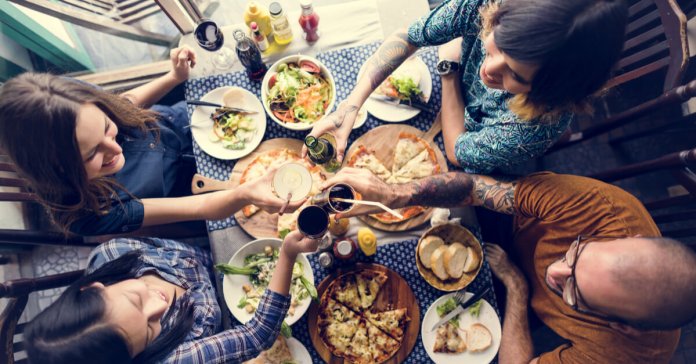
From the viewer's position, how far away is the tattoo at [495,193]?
1.97 m

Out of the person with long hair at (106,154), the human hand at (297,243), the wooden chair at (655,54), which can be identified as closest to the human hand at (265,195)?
the person with long hair at (106,154)

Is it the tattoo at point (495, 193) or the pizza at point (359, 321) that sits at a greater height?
the tattoo at point (495, 193)

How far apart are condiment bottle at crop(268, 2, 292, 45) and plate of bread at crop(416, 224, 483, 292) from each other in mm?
1304

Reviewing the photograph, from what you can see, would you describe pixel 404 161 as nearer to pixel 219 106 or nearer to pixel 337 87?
pixel 337 87

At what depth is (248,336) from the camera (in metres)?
1.85

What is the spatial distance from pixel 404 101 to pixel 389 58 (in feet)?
0.76

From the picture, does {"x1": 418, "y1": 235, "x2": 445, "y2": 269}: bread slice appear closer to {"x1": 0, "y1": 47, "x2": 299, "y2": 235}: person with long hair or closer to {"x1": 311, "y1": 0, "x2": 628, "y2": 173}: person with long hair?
{"x1": 311, "y1": 0, "x2": 628, "y2": 173}: person with long hair

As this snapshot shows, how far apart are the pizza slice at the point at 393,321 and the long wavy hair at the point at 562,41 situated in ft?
3.66

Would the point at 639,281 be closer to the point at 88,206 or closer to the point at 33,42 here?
the point at 88,206

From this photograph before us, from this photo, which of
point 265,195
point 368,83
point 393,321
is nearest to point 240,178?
point 265,195

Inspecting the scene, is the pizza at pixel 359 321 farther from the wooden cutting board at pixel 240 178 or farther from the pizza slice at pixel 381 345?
the wooden cutting board at pixel 240 178

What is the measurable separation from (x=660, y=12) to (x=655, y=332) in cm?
146

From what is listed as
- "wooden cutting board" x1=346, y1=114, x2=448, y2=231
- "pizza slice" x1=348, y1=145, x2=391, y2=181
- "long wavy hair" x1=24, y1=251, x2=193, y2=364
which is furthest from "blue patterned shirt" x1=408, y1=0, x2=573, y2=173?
"long wavy hair" x1=24, y1=251, x2=193, y2=364

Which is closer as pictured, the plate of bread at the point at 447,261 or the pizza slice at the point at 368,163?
the plate of bread at the point at 447,261
